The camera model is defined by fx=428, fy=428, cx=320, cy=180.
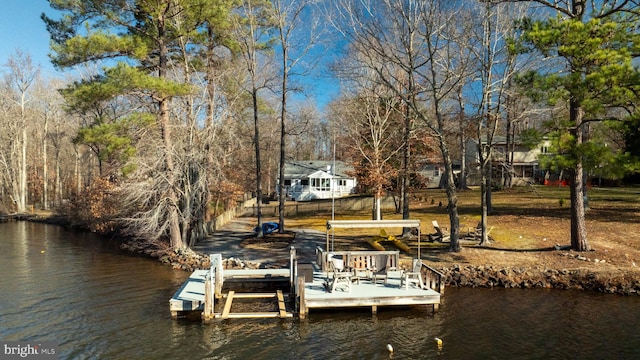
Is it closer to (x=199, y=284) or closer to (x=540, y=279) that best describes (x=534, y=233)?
(x=540, y=279)

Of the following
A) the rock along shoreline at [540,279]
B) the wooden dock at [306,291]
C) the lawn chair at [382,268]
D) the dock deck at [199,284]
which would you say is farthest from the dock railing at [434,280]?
the dock deck at [199,284]

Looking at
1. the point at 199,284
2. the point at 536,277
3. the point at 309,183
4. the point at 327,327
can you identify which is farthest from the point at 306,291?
the point at 309,183

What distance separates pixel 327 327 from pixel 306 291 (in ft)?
5.98

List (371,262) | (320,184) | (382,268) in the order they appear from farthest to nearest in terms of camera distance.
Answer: (320,184)
(371,262)
(382,268)

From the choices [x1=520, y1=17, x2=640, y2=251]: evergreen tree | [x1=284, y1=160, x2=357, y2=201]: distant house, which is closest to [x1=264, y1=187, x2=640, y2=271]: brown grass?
[x1=520, y1=17, x2=640, y2=251]: evergreen tree

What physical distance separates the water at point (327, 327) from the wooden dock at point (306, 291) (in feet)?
1.48

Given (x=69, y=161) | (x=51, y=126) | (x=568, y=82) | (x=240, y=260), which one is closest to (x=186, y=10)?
(x=240, y=260)

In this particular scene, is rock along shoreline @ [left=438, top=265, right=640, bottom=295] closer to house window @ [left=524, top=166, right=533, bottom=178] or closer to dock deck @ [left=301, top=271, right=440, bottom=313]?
dock deck @ [left=301, top=271, right=440, bottom=313]

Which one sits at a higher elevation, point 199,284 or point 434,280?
point 434,280

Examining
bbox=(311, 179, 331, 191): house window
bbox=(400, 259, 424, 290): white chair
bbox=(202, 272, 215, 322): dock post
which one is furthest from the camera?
bbox=(311, 179, 331, 191): house window

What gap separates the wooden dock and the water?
17.8 inches

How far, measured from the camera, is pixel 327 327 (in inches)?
503

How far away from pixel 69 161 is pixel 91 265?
48.8m

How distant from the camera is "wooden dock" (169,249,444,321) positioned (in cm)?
1341
